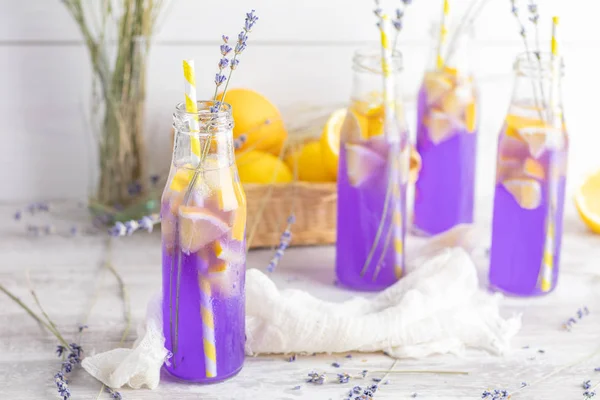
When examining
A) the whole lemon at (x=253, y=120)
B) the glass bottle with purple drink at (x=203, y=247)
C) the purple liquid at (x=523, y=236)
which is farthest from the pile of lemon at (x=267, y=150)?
the glass bottle with purple drink at (x=203, y=247)

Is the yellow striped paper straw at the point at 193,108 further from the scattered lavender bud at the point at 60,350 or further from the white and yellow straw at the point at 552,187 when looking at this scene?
the white and yellow straw at the point at 552,187

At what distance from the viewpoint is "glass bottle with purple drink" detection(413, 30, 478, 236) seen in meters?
1.31

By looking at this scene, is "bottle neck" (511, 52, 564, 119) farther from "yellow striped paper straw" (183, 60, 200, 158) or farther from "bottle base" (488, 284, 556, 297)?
"yellow striped paper straw" (183, 60, 200, 158)

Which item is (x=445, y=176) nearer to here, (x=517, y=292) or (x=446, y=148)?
(x=446, y=148)

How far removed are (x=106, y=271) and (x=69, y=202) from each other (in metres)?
0.31

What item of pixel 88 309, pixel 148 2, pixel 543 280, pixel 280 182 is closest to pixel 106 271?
pixel 88 309

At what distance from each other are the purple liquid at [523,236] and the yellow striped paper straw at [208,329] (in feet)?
1.47

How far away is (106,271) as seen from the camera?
4.10ft

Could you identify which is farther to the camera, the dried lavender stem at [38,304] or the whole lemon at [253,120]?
the whole lemon at [253,120]

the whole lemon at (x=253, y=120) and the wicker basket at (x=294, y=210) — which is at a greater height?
the whole lemon at (x=253, y=120)

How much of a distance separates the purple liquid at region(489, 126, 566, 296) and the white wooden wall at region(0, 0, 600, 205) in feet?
1.33

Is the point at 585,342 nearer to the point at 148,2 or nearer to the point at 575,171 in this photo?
the point at 575,171

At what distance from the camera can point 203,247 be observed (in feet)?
2.97

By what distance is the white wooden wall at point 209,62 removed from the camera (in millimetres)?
1429
